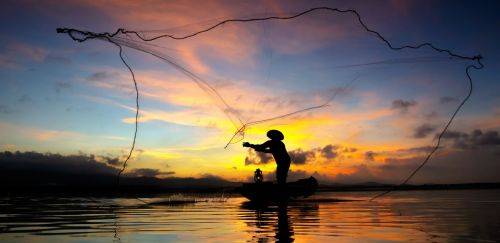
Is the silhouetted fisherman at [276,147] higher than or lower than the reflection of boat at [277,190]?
higher

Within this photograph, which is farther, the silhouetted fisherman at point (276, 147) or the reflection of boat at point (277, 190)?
the reflection of boat at point (277, 190)

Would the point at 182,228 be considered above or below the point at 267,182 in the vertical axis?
below

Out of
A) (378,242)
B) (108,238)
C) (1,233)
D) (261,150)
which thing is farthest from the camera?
(261,150)

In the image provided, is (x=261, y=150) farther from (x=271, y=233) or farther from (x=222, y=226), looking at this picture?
(x=271, y=233)

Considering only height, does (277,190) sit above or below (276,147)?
below

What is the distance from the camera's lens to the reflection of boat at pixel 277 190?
21703 mm

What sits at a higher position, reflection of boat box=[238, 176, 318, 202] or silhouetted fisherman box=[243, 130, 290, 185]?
silhouetted fisherman box=[243, 130, 290, 185]

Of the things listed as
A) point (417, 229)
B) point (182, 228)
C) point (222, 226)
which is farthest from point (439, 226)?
point (182, 228)

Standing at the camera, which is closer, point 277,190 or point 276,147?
point 276,147

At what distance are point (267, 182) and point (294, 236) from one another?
43.6ft

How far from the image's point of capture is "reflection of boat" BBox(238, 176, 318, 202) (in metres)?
21.7

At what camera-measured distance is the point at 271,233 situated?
32.2 feet

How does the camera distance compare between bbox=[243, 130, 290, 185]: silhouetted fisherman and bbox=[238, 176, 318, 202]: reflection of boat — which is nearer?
bbox=[243, 130, 290, 185]: silhouetted fisherman

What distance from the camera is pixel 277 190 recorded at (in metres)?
21.7
